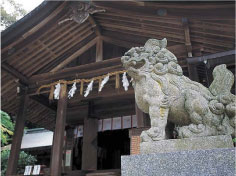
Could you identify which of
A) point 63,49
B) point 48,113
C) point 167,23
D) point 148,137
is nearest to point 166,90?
point 148,137

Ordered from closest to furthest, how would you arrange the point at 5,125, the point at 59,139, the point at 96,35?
the point at 59,139
the point at 96,35
the point at 5,125

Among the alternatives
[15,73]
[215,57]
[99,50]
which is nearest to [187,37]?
[215,57]

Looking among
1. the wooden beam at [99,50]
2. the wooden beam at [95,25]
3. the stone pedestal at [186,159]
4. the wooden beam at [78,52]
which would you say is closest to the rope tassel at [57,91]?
the wooden beam at [78,52]

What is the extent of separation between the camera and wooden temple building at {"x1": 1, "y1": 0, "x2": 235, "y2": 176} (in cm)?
498

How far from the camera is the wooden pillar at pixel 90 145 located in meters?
7.58

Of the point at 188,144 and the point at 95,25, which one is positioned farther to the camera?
the point at 95,25

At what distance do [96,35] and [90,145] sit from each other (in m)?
3.96

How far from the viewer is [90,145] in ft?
26.4

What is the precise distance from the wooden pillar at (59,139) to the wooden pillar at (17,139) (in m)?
1.26

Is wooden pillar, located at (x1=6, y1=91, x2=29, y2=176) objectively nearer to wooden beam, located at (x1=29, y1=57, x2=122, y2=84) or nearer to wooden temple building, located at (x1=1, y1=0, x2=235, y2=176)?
wooden temple building, located at (x1=1, y1=0, x2=235, y2=176)

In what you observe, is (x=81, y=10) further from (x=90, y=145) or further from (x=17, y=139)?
(x=90, y=145)

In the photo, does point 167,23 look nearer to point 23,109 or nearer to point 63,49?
point 63,49

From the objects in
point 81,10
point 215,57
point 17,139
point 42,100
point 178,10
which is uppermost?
point 81,10

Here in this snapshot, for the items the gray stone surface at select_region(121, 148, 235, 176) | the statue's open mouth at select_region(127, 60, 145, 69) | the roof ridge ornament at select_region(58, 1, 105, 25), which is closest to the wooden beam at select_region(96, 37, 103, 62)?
the roof ridge ornament at select_region(58, 1, 105, 25)
